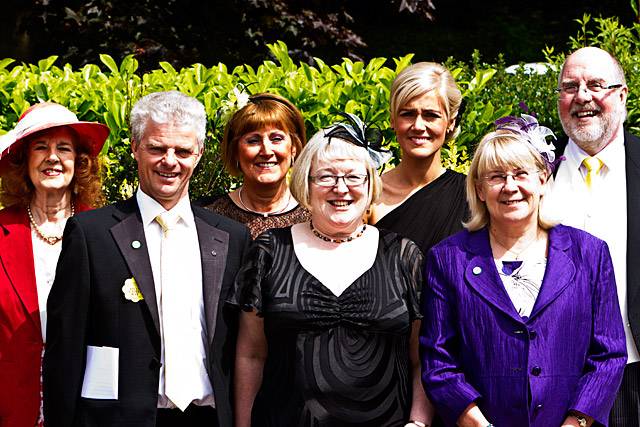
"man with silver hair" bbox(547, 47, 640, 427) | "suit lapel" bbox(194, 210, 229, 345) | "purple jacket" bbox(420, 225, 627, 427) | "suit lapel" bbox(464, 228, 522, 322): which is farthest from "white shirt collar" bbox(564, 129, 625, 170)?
"suit lapel" bbox(194, 210, 229, 345)

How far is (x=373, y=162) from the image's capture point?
13.8 feet

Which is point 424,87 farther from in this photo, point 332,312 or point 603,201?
→ point 332,312

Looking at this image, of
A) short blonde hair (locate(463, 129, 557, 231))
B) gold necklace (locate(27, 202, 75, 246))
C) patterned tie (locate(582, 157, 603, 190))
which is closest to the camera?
short blonde hair (locate(463, 129, 557, 231))

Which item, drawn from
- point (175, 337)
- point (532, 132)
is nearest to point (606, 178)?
point (532, 132)

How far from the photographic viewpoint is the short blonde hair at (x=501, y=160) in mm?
4016

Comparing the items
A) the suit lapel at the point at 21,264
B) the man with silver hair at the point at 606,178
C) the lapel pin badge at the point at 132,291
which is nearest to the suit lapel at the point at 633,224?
the man with silver hair at the point at 606,178

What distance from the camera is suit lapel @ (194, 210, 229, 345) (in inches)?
161

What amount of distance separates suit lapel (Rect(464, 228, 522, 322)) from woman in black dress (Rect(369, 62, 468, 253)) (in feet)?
2.08

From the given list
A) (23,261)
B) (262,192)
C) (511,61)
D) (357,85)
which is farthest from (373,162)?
(511,61)

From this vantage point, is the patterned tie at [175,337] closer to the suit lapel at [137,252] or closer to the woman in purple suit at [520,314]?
the suit lapel at [137,252]

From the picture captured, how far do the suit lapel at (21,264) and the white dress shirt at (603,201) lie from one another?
2.24 m

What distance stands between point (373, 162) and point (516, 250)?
69 cm

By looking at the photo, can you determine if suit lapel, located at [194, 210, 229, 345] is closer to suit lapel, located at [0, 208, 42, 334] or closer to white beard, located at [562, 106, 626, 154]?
suit lapel, located at [0, 208, 42, 334]

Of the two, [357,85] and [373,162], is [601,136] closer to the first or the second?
[373,162]
